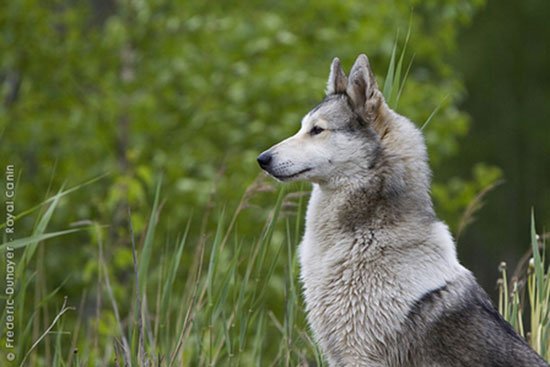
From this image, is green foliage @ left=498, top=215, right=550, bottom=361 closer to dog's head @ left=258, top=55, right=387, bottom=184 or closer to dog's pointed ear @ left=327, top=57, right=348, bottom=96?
dog's head @ left=258, top=55, right=387, bottom=184

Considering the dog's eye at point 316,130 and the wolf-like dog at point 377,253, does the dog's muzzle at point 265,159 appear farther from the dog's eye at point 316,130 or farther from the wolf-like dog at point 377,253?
the dog's eye at point 316,130

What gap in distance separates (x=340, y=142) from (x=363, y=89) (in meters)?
0.29

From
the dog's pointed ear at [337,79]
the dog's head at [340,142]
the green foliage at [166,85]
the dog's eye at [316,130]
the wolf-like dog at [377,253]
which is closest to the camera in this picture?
the wolf-like dog at [377,253]

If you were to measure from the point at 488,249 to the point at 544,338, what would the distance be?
20143 millimetres

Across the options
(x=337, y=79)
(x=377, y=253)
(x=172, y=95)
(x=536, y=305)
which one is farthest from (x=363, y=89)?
(x=172, y=95)

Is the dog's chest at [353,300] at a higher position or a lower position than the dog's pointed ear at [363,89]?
lower

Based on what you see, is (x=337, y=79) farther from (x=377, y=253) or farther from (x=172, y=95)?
(x=172, y=95)

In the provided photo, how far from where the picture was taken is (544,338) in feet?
17.6

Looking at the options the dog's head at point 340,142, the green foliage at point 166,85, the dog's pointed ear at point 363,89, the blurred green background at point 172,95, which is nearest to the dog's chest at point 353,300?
the dog's head at point 340,142

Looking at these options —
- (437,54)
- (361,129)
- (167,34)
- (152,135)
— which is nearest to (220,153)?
(152,135)

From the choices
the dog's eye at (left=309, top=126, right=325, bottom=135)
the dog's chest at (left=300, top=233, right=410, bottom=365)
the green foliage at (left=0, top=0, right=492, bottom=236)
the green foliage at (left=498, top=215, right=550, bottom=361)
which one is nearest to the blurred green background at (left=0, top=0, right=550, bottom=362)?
the green foliage at (left=0, top=0, right=492, bottom=236)

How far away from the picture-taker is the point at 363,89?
198 inches

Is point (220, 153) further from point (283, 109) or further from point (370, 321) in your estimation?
point (370, 321)

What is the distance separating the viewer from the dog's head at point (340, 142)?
4.92 metres
